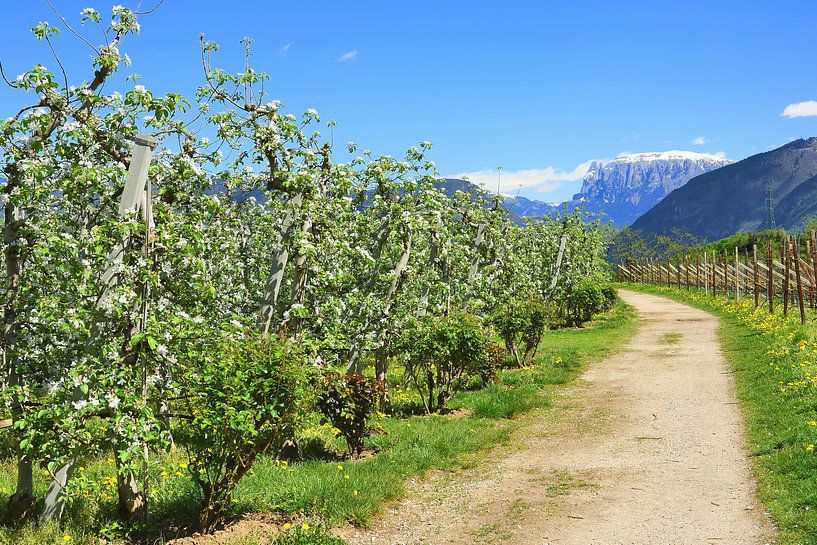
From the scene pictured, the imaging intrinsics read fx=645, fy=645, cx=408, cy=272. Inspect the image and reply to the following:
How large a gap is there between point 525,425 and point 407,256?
351 cm

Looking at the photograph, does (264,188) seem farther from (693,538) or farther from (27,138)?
(693,538)

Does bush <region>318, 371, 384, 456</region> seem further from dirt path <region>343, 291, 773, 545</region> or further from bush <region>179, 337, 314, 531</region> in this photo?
bush <region>179, 337, 314, 531</region>

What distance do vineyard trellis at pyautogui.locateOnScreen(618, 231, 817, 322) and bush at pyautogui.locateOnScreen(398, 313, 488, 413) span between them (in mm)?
11933

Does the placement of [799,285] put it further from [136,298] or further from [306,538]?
[136,298]

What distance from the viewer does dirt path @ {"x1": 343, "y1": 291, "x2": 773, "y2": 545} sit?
6.35 meters

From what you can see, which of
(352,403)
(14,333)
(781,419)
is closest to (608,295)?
(781,419)

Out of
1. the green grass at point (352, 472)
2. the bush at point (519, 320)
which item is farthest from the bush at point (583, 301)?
the green grass at point (352, 472)

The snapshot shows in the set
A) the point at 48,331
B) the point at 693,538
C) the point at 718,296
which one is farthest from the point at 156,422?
the point at 718,296

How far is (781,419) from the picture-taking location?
9492mm

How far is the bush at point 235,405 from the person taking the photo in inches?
222

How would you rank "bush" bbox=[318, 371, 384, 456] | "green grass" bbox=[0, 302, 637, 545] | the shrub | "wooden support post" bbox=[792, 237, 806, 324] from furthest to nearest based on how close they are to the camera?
"wooden support post" bbox=[792, 237, 806, 324]
the shrub
"bush" bbox=[318, 371, 384, 456]
"green grass" bbox=[0, 302, 637, 545]

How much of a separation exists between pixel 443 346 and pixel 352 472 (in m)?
3.71

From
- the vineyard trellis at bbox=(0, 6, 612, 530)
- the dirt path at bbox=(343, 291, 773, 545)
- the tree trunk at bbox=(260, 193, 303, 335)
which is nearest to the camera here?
the vineyard trellis at bbox=(0, 6, 612, 530)

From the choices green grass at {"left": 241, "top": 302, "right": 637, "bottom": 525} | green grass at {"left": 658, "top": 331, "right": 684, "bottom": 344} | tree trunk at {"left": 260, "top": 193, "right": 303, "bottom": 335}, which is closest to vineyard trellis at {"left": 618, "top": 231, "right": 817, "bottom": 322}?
green grass at {"left": 658, "top": 331, "right": 684, "bottom": 344}
